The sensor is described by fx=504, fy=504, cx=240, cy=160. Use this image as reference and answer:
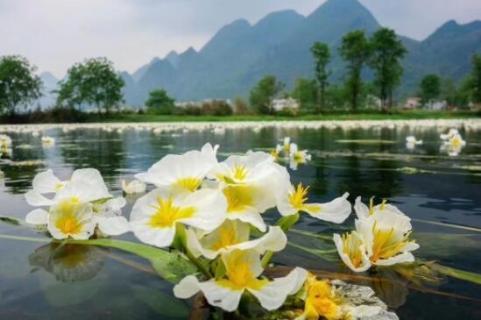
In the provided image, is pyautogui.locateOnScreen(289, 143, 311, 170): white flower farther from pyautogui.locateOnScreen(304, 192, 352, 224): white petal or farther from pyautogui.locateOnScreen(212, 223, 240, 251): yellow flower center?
pyautogui.locateOnScreen(212, 223, 240, 251): yellow flower center

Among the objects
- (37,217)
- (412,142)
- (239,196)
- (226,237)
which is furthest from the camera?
(412,142)

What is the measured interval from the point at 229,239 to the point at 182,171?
35cm

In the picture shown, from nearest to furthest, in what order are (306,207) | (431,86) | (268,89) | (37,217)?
(306,207)
(37,217)
(268,89)
(431,86)

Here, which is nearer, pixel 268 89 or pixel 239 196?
pixel 239 196

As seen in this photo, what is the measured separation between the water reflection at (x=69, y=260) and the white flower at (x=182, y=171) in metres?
0.94

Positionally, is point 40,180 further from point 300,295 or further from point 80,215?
point 300,295

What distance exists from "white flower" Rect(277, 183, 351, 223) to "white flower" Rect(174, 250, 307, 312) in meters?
0.32

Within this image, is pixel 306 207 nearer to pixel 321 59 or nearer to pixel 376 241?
pixel 376 241

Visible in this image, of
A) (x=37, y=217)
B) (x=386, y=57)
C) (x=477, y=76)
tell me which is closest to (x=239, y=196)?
(x=37, y=217)

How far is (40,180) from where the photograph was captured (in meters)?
2.99

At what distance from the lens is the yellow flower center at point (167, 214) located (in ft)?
5.87

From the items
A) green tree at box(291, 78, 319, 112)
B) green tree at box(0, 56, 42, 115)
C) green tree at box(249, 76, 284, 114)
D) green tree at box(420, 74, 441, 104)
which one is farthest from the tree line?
green tree at box(420, 74, 441, 104)

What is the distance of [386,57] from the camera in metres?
73.1

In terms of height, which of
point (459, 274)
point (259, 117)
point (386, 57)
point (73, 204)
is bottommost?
point (459, 274)
